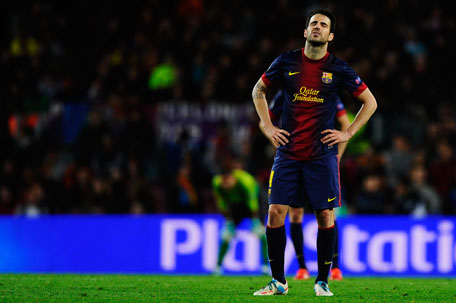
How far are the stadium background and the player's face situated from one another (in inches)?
277

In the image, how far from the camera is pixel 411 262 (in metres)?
13.9

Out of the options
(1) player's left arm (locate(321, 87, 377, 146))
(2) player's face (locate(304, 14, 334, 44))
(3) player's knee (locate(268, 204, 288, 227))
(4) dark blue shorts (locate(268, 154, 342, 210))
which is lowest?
(3) player's knee (locate(268, 204, 288, 227))

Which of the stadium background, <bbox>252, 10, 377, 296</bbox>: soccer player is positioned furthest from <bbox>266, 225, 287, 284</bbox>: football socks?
the stadium background

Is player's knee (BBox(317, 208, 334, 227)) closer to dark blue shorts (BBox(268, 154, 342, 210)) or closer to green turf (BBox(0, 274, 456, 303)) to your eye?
dark blue shorts (BBox(268, 154, 342, 210))

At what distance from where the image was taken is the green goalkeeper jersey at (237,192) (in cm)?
1348

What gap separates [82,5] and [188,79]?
3561 mm

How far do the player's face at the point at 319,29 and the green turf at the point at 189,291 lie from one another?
6.60ft

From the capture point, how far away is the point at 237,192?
13484 mm

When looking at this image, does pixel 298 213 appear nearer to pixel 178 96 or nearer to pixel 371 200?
pixel 371 200

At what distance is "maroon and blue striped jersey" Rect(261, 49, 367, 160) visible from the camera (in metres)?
7.43

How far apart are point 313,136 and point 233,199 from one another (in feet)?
20.2

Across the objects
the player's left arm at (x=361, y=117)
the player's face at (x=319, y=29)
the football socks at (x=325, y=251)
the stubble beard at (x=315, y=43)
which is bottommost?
the football socks at (x=325, y=251)

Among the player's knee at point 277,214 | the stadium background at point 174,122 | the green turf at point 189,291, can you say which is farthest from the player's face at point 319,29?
the stadium background at point 174,122

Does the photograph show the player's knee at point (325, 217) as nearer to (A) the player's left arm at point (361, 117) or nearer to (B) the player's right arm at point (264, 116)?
(A) the player's left arm at point (361, 117)
